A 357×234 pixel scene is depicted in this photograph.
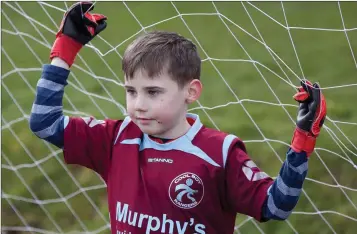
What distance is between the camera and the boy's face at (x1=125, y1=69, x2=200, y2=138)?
1.77 m

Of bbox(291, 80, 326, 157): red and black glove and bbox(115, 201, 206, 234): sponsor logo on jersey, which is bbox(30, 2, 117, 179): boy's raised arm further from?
bbox(291, 80, 326, 157): red and black glove

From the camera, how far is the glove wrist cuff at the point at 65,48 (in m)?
1.95

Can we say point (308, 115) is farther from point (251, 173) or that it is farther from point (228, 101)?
point (228, 101)

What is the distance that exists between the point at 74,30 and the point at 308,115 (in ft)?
2.18

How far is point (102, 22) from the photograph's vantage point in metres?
2.00

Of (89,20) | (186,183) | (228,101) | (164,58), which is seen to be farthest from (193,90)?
(228,101)

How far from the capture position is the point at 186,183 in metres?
1.82

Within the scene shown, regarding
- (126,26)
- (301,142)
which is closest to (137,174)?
(301,142)

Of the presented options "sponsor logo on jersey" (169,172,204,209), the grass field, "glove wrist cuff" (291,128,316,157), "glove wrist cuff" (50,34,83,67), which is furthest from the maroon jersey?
the grass field

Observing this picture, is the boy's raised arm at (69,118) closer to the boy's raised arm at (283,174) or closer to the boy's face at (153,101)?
the boy's face at (153,101)

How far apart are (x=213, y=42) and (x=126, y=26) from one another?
50cm

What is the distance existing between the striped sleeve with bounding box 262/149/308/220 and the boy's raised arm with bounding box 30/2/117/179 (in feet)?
1.53

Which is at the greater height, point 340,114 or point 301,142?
point 301,142

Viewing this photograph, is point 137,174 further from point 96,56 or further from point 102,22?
point 96,56
